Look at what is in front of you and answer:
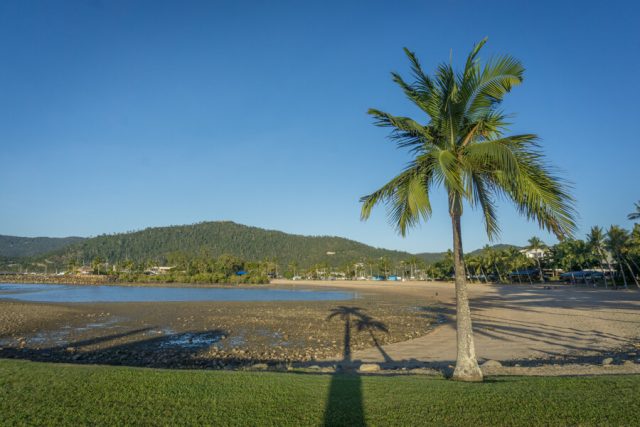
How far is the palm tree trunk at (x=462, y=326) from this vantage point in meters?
7.82

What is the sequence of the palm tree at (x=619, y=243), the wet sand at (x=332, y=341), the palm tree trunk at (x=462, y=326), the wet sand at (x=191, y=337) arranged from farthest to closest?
the palm tree at (x=619, y=243) < the wet sand at (x=191, y=337) < the wet sand at (x=332, y=341) < the palm tree trunk at (x=462, y=326)

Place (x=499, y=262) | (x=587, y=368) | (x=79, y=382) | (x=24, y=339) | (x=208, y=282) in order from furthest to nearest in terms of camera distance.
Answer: (x=208, y=282) < (x=499, y=262) < (x=24, y=339) < (x=587, y=368) < (x=79, y=382)

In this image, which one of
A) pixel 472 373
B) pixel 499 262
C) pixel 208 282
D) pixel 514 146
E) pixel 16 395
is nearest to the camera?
pixel 16 395

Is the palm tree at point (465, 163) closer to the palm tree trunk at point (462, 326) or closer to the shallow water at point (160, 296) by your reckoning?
the palm tree trunk at point (462, 326)

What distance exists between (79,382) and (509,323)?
2288cm

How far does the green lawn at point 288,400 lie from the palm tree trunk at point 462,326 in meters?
1.02

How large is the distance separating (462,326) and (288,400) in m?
4.21

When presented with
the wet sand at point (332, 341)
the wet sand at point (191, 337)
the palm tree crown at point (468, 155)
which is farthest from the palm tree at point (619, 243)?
the palm tree crown at point (468, 155)

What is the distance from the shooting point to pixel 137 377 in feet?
21.0

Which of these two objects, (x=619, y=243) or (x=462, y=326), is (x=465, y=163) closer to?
(x=462, y=326)

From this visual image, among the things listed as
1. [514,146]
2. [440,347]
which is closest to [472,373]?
[514,146]

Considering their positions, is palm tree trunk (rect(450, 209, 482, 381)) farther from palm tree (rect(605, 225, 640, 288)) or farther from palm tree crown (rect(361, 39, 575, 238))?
palm tree (rect(605, 225, 640, 288))

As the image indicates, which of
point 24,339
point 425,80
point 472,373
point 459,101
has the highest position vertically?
point 425,80

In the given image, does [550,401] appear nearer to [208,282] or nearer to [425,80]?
[425,80]
